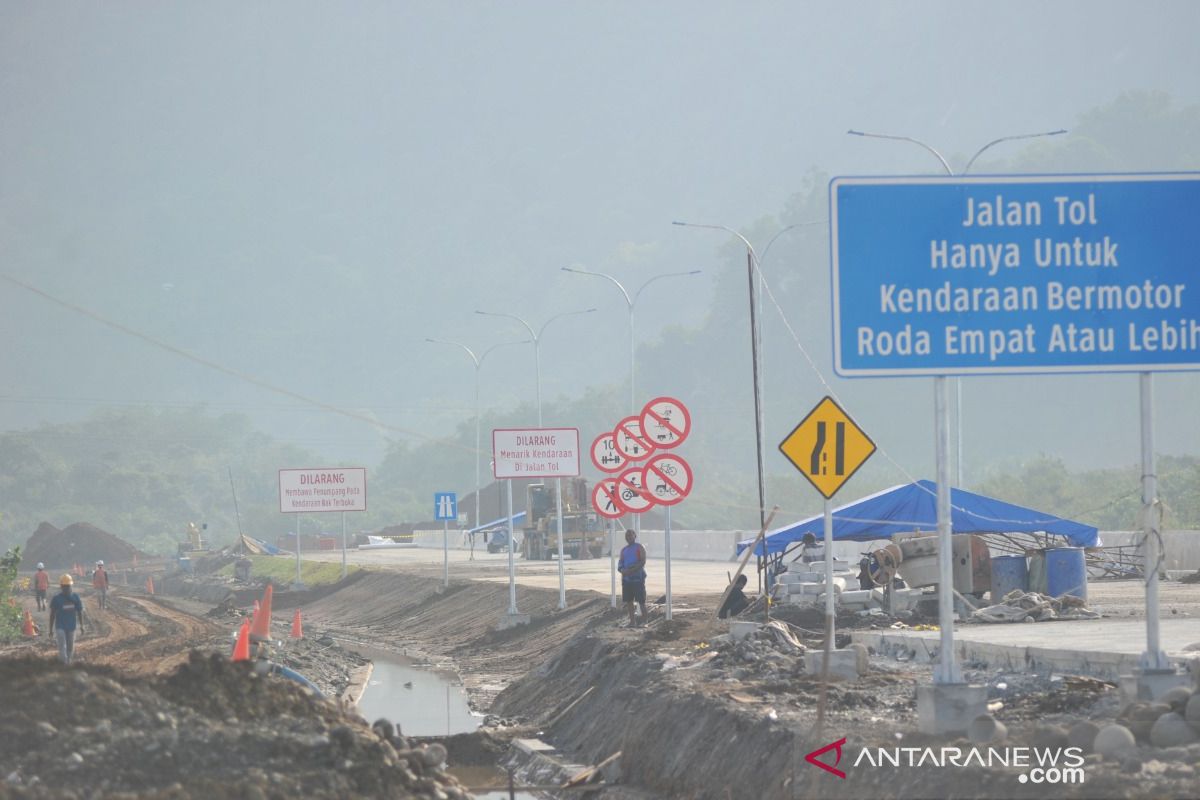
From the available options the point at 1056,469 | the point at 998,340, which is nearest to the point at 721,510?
the point at 1056,469

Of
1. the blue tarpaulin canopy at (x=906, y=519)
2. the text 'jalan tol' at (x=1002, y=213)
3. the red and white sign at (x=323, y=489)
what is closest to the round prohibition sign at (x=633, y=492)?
the blue tarpaulin canopy at (x=906, y=519)

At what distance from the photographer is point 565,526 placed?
69250 mm

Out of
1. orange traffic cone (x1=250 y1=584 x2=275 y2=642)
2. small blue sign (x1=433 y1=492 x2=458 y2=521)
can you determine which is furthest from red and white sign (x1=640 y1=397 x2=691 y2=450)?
small blue sign (x1=433 y1=492 x2=458 y2=521)

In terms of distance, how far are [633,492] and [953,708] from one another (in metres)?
12.5

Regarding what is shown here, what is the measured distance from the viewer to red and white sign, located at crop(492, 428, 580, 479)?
3297 centimetres

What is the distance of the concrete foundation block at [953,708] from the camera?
12258 millimetres

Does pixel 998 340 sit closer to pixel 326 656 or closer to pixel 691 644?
pixel 691 644

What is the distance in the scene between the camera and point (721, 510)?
137625 millimetres

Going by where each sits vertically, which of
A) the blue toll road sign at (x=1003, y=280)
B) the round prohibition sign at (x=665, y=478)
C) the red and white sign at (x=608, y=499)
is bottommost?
the red and white sign at (x=608, y=499)

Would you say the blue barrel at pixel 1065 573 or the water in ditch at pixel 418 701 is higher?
the blue barrel at pixel 1065 573

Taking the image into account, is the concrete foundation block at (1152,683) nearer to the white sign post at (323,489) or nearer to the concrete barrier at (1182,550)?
the concrete barrier at (1182,550)

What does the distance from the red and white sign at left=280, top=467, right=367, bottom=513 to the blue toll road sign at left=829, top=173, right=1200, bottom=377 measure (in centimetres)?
4469

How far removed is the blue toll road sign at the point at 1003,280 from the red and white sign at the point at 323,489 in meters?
44.7

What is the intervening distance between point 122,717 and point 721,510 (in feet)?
416
